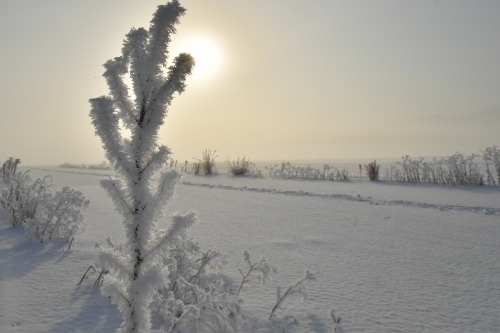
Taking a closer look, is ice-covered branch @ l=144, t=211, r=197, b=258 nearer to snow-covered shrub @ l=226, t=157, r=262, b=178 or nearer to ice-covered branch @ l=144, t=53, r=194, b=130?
ice-covered branch @ l=144, t=53, r=194, b=130

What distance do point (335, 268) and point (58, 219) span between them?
2574 mm

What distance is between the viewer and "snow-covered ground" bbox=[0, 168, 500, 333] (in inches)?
62.8

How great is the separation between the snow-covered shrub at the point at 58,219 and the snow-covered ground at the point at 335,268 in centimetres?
15

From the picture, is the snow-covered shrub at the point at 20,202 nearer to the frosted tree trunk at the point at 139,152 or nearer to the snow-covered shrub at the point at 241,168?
the frosted tree trunk at the point at 139,152

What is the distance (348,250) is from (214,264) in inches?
49.1

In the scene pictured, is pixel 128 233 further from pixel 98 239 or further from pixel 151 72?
pixel 98 239

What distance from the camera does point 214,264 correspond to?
2.13 m

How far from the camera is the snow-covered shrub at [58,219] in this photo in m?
2.96

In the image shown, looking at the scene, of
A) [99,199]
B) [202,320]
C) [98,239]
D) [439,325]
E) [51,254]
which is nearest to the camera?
[202,320]

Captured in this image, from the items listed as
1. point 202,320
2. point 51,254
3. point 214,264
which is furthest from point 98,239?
point 202,320

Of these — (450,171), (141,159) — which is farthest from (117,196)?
(450,171)

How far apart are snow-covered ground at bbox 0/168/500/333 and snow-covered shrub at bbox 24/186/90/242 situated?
0.15m

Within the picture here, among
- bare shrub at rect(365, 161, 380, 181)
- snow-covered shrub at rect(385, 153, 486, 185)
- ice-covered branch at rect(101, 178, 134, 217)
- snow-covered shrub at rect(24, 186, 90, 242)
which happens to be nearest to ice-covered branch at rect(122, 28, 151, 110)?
ice-covered branch at rect(101, 178, 134, 217)

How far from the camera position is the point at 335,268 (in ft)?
7.56
